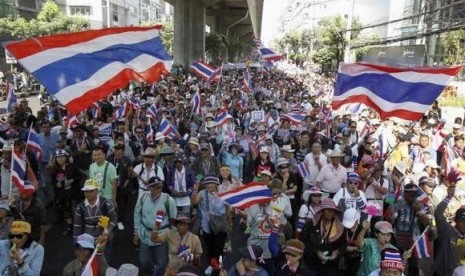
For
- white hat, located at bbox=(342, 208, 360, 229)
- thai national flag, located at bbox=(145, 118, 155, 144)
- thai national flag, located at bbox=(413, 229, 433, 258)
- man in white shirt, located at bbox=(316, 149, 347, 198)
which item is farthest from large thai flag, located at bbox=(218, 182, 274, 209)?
thai national flag, located at bbox=(145, 118, 155, 144)

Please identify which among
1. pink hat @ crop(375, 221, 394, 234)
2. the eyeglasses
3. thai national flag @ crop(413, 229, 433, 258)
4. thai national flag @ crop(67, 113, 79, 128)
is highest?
thai national flag @ crop(67, 113, 79, 128)

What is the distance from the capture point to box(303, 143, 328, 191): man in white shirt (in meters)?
7.95

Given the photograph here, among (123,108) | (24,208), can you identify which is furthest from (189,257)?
(123,108)

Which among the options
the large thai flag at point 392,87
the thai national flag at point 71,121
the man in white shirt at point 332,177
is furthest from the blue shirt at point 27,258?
the large thai flag at point 392,87

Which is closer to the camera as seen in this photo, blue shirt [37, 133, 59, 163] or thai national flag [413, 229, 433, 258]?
thai national flag [413, 229, 433, 258]

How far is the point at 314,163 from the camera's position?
8.12 metres

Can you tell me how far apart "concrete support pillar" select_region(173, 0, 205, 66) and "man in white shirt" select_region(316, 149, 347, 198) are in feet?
120

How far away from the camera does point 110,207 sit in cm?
556

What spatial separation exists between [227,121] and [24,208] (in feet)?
19.9

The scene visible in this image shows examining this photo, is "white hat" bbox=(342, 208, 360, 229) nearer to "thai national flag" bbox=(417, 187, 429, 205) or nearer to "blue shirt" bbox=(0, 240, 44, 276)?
"thai national flag" bbox=(417, 187, 429, 205)

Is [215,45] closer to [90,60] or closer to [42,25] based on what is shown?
[42,25]

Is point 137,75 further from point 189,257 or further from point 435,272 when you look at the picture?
point 435,272

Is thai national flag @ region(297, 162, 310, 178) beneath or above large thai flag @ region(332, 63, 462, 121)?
beneath

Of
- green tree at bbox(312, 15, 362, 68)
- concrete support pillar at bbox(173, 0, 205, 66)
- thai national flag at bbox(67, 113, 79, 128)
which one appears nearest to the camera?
thai national flag at bbox(67, 113, 79, 128)
